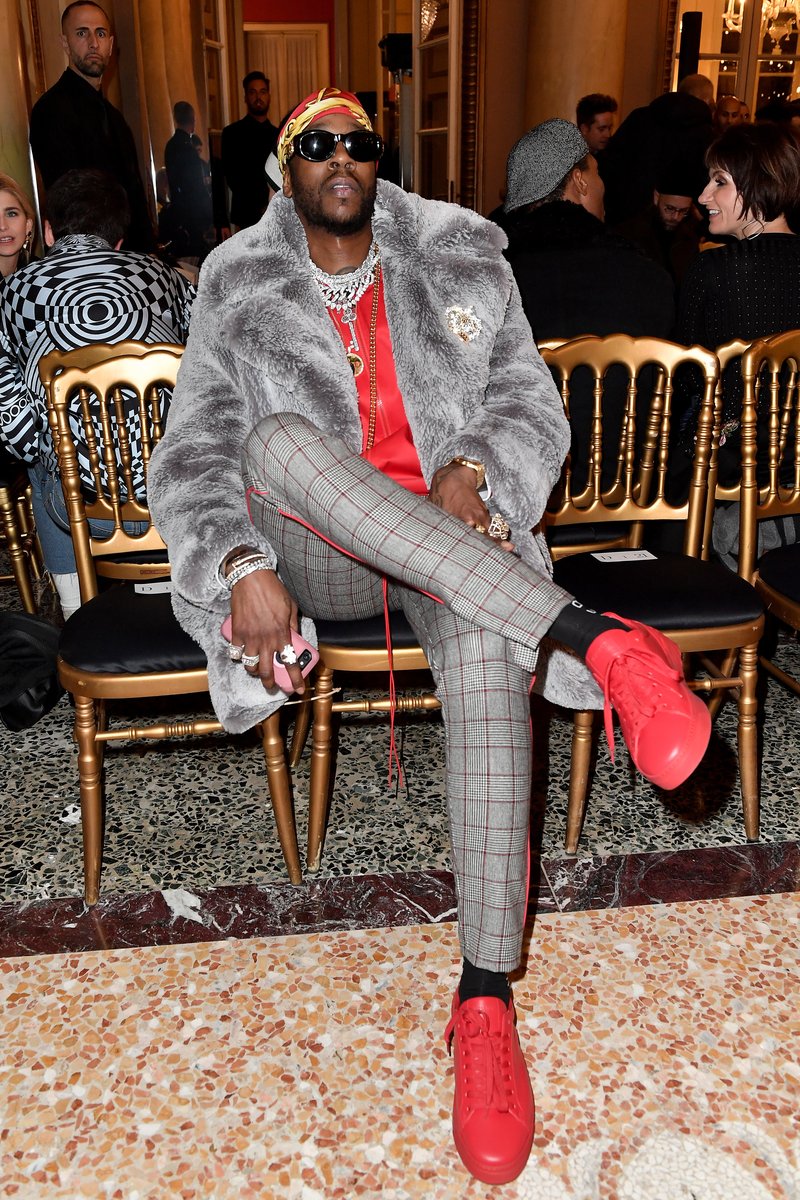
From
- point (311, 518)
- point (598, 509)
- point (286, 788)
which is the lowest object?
point (286, 788)

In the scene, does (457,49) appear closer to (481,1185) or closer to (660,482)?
(660,482)

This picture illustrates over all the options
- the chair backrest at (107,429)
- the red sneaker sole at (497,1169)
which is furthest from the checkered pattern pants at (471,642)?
the chair backrest at (107,429)

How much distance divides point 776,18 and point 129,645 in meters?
7.19

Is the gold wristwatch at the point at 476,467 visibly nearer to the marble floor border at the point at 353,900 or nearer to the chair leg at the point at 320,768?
the chair leg at the point at 320,768

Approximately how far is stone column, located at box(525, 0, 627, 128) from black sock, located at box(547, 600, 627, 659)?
4.87m

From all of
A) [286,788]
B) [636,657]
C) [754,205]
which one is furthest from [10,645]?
[754,205]

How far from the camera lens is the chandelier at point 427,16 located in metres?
5.56

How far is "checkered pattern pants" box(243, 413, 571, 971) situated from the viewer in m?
1.25

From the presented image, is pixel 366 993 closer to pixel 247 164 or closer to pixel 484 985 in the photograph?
pixel 484 985

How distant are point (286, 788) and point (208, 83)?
5.57 metres

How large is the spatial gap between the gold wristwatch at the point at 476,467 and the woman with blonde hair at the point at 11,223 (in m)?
1.84

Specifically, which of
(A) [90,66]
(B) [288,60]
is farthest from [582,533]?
(B) [288,60]

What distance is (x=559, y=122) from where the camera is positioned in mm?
2383

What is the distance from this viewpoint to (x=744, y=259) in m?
2.30
